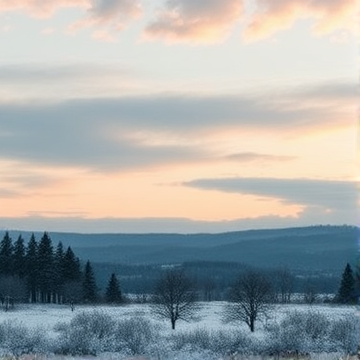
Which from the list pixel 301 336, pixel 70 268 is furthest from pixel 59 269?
pixel 301 336

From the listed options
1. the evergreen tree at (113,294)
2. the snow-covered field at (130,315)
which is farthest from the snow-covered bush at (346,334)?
the evergreen tree at (113,294)

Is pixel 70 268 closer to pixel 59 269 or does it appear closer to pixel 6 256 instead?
pixel 59 269

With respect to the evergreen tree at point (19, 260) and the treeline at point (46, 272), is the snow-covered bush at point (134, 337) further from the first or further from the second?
the evergreen tree at point (19, 260)

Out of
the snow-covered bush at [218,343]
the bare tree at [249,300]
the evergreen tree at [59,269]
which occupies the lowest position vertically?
the snow-covered bush at [218,343]

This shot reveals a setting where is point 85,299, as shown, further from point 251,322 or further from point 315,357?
point 315,357

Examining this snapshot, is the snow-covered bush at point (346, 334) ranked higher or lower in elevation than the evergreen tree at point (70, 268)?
lower

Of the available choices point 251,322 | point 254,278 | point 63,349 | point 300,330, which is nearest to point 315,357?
point 300,330

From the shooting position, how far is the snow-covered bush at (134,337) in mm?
43684

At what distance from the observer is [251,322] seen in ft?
205

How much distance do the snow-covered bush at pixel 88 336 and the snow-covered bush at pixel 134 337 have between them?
0.50 metres

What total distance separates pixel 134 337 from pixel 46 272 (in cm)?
5294

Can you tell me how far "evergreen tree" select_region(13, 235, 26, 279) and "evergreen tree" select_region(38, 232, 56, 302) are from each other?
2.79 m

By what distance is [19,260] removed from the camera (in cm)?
9869

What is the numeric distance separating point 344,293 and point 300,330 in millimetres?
52402
